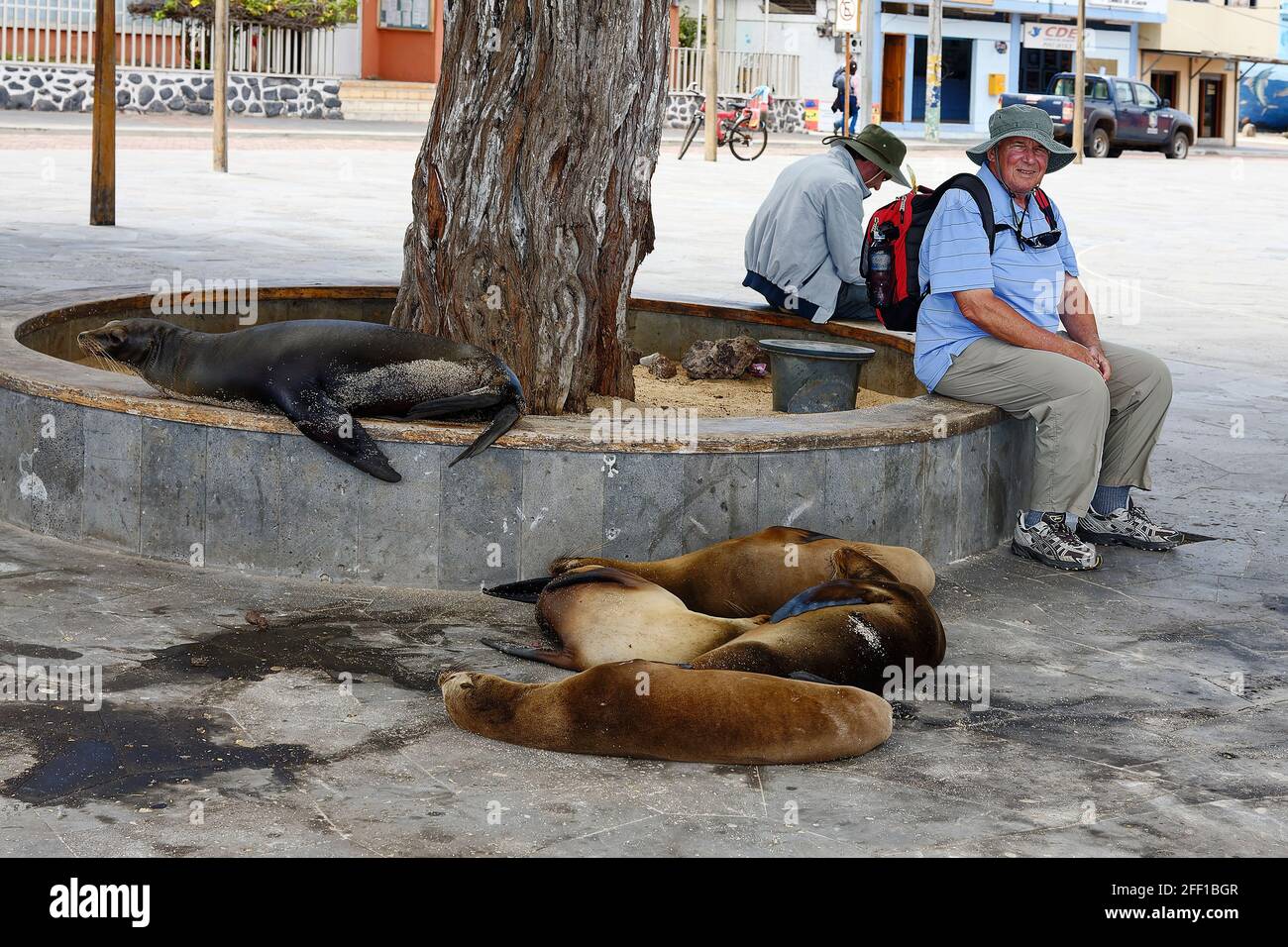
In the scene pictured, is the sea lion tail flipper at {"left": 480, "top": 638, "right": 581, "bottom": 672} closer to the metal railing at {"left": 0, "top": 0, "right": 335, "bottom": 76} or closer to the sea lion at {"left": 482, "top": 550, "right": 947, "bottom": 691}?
the sea lion at {"left": 482, "top": 550, "right": 947, "bottom": 691}

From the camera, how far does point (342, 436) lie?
17.2 ft

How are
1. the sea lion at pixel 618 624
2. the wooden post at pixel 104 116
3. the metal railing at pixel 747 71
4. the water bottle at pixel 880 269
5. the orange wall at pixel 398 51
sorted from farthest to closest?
the metal railing at pixel 747 71, the orange wall at pixel 398 51, the wooden post at pixel 104 116, the water bottle at pixel 880 269, the sea lion at pixel 618 624

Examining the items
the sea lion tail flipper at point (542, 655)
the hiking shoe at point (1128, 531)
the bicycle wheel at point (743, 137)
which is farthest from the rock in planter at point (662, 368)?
the bicycle wheel at point (743, 137)

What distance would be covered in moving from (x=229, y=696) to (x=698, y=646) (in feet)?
4.02

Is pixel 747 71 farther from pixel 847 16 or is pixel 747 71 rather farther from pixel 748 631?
pixel 748 631

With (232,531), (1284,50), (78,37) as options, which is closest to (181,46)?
(78,37)

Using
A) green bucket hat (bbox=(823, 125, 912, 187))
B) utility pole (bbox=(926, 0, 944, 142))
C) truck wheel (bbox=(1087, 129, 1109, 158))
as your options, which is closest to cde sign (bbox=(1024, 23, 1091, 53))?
utility pole (bbox=(926, 0, 944, 142))

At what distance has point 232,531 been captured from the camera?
17.7 feet

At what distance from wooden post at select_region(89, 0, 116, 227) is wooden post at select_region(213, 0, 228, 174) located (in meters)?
5.67

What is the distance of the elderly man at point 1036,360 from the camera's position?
5973mm

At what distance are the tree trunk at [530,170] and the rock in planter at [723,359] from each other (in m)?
1.63

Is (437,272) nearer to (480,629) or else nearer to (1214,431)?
(480,629)

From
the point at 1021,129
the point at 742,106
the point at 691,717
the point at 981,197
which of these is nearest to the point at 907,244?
the point at 981,197

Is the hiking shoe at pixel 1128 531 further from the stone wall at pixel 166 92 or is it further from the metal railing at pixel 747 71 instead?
the metal railing at pixel 747 71
